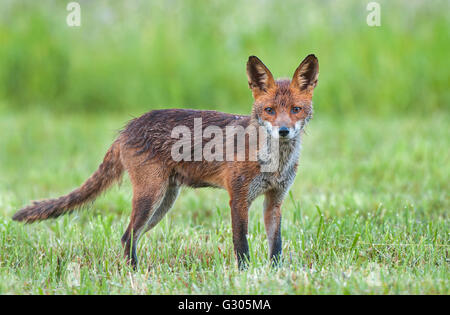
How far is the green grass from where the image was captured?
13.2ft

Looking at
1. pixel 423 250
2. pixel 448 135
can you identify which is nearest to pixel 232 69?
pixel 448 135

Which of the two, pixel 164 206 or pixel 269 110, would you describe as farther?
pixel 164 206

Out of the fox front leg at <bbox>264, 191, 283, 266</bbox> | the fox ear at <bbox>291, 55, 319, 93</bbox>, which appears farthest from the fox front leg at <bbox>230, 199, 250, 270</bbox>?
the fox ear at <bbox>291, 55, 319, 93</bbox>

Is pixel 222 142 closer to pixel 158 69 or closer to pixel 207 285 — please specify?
pixel 207 285

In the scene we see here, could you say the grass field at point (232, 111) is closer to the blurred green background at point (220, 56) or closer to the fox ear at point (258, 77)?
the blurred green background at point (220, 56)

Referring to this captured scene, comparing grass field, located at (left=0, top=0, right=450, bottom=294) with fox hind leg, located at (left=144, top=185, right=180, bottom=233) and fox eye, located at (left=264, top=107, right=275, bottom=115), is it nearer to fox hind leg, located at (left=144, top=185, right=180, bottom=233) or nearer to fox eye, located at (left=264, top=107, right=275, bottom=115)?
fox hind leg, located at (left=144, top=185, right=180, bottom=233)

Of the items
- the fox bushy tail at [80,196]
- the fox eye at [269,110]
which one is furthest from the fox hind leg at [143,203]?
the fox eye at [269,110]

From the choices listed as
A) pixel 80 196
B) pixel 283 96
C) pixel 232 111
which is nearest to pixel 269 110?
pixel 283 96

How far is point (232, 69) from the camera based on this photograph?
12.5 meters

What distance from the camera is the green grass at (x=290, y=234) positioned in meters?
4.03

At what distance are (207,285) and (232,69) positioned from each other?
29.1 ft

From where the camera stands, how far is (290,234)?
5332 mm

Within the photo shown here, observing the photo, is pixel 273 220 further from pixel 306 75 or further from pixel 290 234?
pixel 306 75

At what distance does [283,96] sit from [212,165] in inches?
34.0
